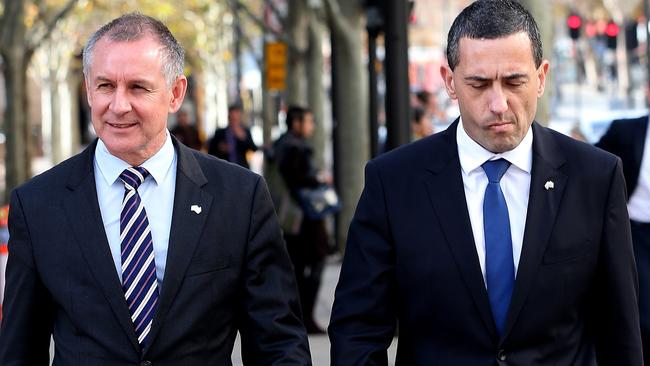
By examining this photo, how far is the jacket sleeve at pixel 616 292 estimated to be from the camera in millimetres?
4164

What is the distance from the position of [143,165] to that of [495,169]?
39.7 inches

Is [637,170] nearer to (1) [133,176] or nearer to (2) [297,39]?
(1) [133,176]

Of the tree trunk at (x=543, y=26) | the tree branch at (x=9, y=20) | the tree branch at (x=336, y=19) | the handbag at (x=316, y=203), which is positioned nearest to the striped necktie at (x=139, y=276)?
the tree trunk at (x=543, y=26)

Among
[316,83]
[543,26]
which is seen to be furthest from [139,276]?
[316,83]

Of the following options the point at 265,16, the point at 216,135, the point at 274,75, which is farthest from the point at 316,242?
the point at 265,16

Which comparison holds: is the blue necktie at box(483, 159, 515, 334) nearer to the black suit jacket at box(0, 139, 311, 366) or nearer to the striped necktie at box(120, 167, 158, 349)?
the black suit jacket at box(0, 139, 311, 366)

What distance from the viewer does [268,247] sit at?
4297mm

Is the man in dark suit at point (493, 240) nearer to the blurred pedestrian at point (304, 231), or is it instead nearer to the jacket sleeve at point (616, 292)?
the jacket sleeve at point (616, 292)

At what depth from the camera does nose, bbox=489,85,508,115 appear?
3.99m

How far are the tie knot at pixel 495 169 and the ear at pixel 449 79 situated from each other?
0.22 metres

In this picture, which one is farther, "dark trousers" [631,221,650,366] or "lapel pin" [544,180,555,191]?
"dark trousers" [631,221,650,366]

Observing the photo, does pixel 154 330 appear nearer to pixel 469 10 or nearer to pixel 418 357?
pixel 418 357

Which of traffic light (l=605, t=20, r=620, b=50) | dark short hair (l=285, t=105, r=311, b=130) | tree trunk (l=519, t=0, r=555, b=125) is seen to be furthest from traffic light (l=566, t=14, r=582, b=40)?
tree trunk (l=519, t=0, r=555, b=125)

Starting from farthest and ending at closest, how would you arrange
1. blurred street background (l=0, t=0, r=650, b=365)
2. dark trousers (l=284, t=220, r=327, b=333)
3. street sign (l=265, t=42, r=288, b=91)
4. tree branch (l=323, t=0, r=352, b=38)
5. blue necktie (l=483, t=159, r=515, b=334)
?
street sign (l=265, t=42, r=288, b=91), tree branch (l=323, t=0, r=352, b=38), dark trousers (l=284, t=220, r=327, b=333), blurred street background (l=0, t=0, r=650, b=365), blue necktie (l=483, t=159, r=515, b=334)
